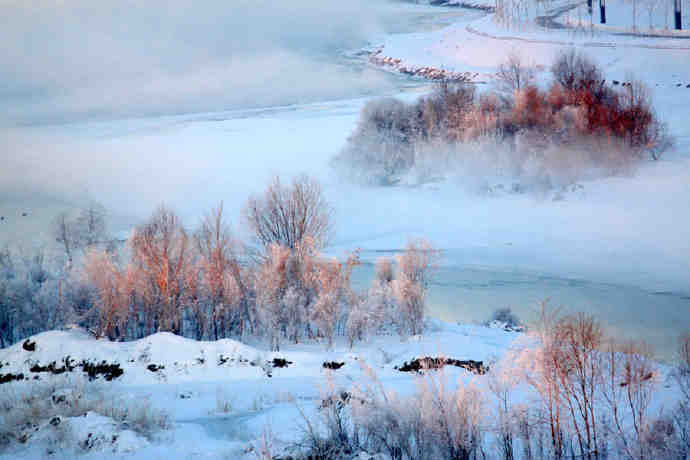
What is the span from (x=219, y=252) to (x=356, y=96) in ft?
122

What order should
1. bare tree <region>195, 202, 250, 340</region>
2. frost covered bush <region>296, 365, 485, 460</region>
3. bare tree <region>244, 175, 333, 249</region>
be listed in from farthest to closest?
bare tree <region>244, 175, 333, 249</region>, bare tree <region>195, 202, 250, 340</region>, frost covered bush <region>296, 365, 485, 460</region>

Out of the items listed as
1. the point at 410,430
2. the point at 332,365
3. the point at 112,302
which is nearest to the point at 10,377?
the point at 332,365

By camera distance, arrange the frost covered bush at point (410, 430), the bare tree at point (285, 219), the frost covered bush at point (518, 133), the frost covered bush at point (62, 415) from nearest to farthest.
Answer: the frost covered bush at point (410, 430) → the frost covered bush at point (62, 415) → the bare tree at point (285, 219) → the frost covered bush at point (518, 133)

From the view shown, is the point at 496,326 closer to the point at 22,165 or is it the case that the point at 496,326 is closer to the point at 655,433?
the point at 655,433

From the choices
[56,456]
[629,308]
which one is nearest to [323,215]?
[629,308]

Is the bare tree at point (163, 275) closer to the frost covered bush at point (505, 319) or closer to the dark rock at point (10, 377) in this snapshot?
the dark rock at point (10, 377)

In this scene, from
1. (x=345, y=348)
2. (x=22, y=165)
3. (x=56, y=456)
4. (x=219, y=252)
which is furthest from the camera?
(x=22, y=165)

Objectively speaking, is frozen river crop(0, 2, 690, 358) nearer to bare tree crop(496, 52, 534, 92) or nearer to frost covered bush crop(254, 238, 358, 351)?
frost covered bush crop(254, 238, 358, 351)

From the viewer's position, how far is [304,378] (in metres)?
11.3

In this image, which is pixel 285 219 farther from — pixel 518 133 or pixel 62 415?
pixel 62 415

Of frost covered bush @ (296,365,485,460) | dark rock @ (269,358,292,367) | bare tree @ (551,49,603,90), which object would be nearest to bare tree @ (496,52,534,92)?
bare tree @ (551,49,603,90)

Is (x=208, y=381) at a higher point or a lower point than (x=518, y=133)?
lower

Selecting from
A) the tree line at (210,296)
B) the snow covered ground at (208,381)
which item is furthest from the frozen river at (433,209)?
the snow covered ground at (208,381)

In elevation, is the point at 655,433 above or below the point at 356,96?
below
